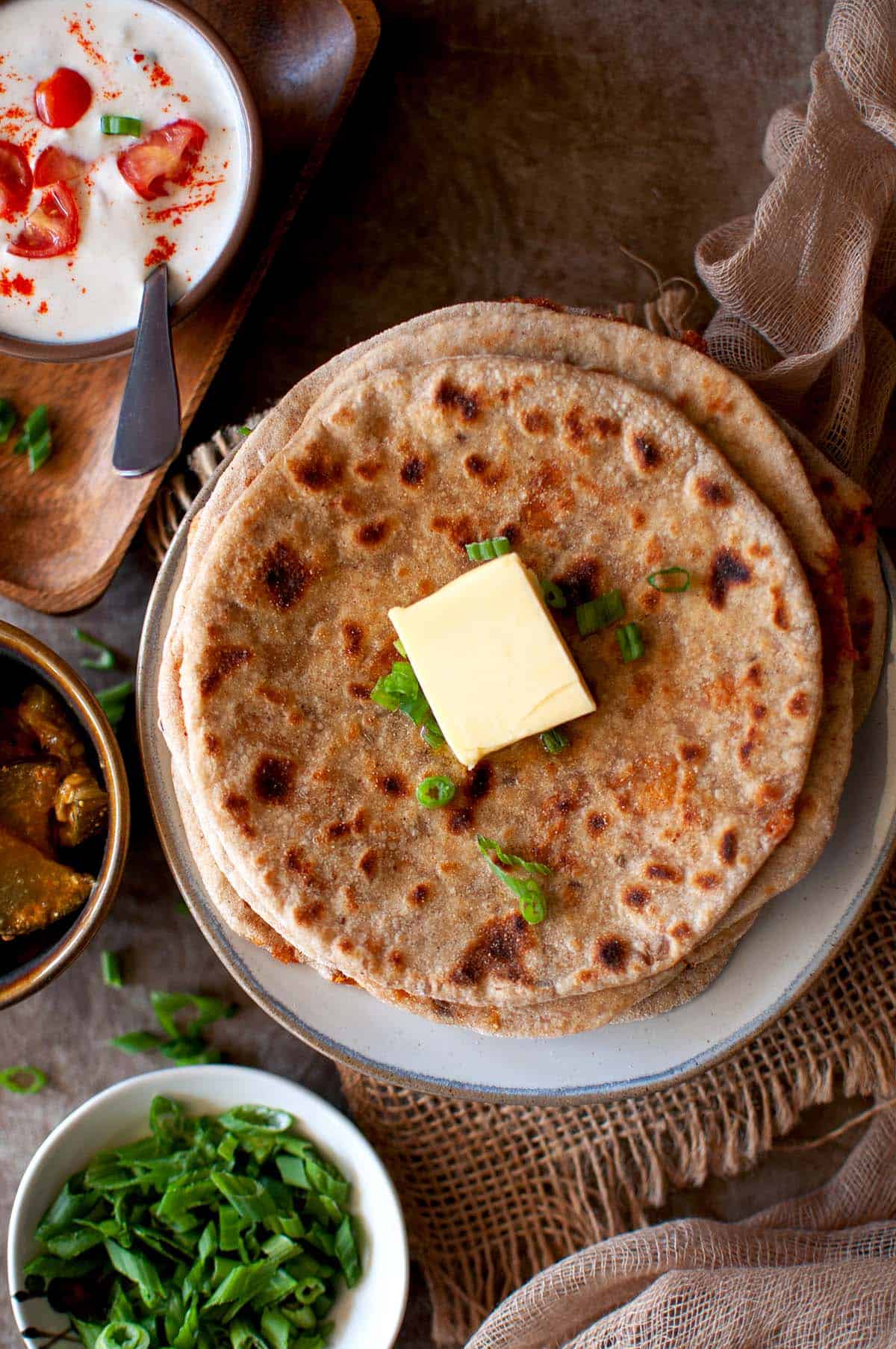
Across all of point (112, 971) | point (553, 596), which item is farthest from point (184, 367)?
point (112, 971)

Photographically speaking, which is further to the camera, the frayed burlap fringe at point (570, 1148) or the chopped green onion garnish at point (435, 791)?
the frayed burlap fringe at point (570, 1148)

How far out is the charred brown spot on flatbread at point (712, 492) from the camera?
2240mm

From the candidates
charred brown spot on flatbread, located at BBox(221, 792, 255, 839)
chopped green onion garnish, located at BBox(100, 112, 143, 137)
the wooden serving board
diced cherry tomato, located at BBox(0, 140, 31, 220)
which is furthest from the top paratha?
diced cherry tomato, located at BBox(0, 140, 31, 220)

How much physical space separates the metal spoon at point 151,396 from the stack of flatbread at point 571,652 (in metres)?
0.60

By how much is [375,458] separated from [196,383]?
2.84 feet

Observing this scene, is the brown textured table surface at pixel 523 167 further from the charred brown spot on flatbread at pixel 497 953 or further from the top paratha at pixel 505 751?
the charred brown spot on flatbread at pixel 497 953

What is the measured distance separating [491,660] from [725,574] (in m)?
0.51

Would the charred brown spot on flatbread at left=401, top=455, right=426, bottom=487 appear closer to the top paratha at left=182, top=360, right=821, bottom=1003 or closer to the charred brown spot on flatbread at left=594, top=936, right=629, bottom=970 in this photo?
the top paratha at left=182, top=360, right=821, bottom=1003

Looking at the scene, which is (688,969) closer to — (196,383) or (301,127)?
(196,383)

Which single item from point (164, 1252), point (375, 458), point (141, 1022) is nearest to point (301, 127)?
point (375, 458)

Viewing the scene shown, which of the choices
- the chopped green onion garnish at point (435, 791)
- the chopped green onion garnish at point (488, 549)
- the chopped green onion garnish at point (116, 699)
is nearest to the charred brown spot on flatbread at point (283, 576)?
the chopped green onion garnish at point (488, 549)

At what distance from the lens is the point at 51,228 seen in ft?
9.16

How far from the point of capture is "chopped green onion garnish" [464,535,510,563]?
2.29m

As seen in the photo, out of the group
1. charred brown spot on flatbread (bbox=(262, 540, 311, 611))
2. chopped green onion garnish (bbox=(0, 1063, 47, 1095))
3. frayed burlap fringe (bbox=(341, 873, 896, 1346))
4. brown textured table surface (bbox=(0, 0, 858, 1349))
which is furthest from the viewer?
chopped green onion garnish (bbox=(0, 1063, 47, 1095))
